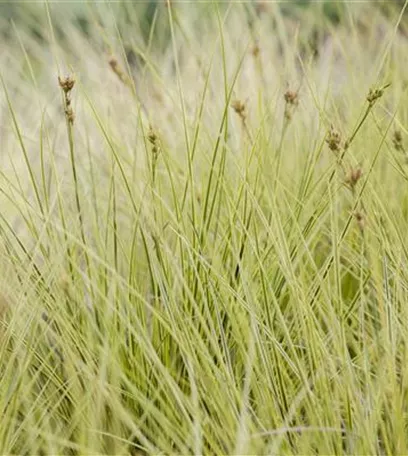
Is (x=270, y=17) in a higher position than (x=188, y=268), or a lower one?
higher

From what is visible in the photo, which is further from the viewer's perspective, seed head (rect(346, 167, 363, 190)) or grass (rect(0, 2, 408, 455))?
grass (rect(0, 2, 408, 455))

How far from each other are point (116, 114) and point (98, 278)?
0.95m

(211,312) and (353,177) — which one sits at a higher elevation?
(353,177)

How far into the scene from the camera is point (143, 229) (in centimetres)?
167

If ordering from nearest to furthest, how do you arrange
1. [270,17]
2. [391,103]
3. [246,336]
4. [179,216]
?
[246,336]
[179,216]
[391,103]
[270,17]

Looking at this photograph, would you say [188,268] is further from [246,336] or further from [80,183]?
[80,183]

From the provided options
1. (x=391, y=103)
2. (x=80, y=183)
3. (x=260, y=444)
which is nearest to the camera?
(x=260, y=444)

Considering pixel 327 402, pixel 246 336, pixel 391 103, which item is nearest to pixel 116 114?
pixel 391 103

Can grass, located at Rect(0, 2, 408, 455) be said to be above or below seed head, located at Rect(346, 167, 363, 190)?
below

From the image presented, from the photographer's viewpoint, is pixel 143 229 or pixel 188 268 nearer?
pixel 143 229

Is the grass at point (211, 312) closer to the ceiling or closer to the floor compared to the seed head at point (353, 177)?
closer to the floor

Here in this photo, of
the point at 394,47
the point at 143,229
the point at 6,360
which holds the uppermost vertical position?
the point at 394,47

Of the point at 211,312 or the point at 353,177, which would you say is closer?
the point at 353,177

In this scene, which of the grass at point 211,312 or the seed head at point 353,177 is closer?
the seed head at point 353,177
